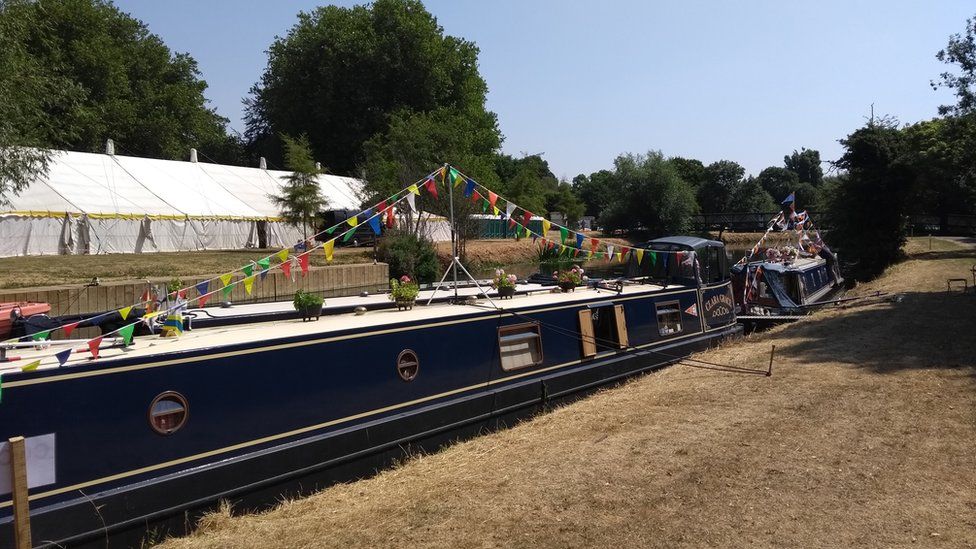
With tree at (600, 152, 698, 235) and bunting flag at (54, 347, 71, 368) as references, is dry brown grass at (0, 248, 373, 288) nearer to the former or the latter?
bunting flag at (54, 347, 71, 368)

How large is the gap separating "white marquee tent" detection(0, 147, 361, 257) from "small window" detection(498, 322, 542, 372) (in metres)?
21.4

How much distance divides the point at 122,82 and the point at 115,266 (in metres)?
33.6

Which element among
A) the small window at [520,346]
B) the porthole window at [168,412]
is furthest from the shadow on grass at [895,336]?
the porthole window at [168,412]

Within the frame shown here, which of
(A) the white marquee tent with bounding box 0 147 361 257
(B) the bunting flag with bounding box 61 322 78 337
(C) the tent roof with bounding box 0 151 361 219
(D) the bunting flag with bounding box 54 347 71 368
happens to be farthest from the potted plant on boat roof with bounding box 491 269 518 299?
(C) the tent roof with bounding box 0 151 361 219

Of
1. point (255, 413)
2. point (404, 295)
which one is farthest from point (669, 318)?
point (255, 413)

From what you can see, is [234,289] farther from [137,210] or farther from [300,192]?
[300,192]

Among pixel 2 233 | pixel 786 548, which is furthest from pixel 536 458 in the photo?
pixel 2 233

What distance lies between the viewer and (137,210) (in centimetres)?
3069

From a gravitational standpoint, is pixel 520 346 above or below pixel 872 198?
below

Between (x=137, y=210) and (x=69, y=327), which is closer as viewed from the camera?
(x=69, y=327)

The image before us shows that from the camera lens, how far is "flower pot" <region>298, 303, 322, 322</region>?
8188 mm

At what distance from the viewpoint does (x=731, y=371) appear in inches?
415

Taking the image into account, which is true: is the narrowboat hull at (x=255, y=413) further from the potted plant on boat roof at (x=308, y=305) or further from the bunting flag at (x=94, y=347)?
the potted plant on boat roof at (x=308, y=305)

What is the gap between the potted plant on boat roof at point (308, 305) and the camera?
8.17 meters
